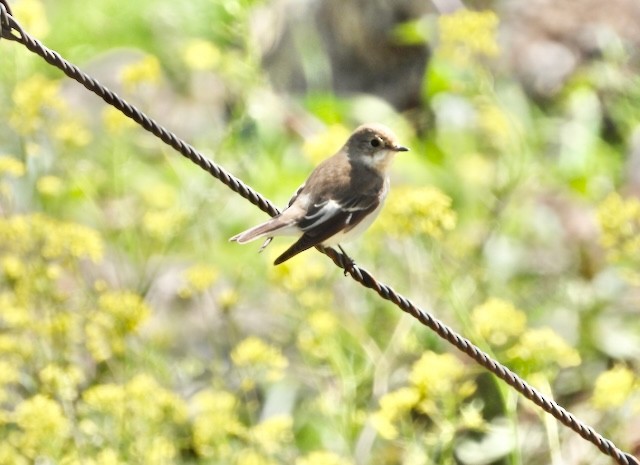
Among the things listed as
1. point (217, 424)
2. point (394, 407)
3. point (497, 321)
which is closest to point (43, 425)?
point (217, 424)

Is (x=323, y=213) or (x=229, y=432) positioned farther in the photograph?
(x=229, y=432)

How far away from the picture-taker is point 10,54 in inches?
176

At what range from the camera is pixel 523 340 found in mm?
3465

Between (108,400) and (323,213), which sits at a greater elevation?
(323,213)

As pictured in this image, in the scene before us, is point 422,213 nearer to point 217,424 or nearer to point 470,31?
point 217,424

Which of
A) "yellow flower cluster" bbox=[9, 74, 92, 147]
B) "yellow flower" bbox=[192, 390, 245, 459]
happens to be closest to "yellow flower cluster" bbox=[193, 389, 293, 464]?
"yellow flower" bbox=[192, 390, 245, 459]

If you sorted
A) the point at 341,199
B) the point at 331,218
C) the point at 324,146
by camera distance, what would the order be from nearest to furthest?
the point at 331,218 → the point at 341,199 → the point at 324,146

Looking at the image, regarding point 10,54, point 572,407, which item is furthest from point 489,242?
point 10,54

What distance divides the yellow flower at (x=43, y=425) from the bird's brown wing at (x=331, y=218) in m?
0.81

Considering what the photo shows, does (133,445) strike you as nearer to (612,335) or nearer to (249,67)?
(249,67)

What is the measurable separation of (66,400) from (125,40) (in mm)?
4818

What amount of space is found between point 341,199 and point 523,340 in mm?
661

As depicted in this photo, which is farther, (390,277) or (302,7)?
(302,7)

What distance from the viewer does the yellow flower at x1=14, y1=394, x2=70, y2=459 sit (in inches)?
136
